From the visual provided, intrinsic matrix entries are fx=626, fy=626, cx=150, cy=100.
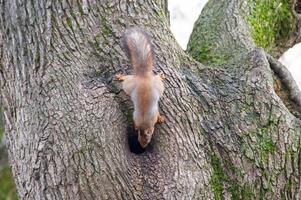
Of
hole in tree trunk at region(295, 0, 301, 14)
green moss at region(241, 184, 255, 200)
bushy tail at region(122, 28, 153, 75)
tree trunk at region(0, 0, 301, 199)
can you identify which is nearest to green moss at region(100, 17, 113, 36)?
tree trunk at region(0, 0, 301, 199)

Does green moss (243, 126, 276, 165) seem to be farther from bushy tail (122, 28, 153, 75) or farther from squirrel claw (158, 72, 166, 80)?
bushy tail (122, 28, 153, 75)

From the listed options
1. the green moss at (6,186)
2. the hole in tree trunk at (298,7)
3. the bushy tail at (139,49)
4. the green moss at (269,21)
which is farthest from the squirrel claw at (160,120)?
the green moss at (6,186)

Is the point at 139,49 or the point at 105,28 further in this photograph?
the point at 105,28

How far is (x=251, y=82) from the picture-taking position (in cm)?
379

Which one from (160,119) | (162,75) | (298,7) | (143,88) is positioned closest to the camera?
(143,88)

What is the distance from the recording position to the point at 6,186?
30.0 ft

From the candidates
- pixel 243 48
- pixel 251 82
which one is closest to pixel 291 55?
pixel 243 48

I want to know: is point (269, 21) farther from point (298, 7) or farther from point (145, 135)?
point (145, 135)

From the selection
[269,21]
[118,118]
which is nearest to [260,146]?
[118,118]

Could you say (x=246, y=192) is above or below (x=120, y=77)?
below

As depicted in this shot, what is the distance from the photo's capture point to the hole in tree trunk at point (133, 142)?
3.45 meters

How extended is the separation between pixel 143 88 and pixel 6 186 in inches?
249

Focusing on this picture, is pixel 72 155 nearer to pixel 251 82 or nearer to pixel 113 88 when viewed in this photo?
pixel 113 88

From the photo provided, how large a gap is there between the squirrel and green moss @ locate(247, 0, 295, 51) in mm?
1737
